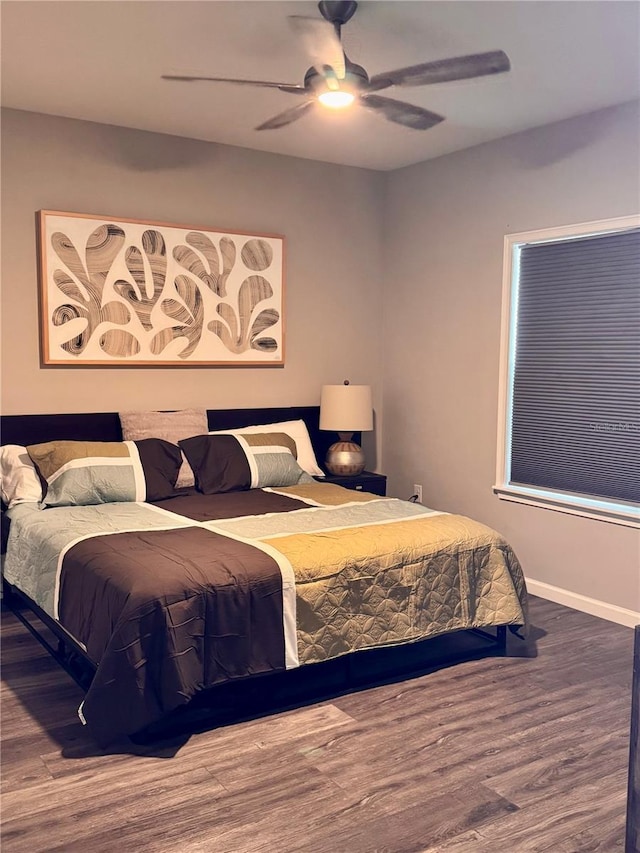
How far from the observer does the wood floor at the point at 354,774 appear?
88.7 inches

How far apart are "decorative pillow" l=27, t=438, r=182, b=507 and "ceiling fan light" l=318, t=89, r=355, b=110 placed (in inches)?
78.4

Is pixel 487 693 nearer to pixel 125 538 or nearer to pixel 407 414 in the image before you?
pixel 125 538

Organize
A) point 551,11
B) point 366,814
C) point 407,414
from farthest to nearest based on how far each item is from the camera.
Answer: point 407,414, point 551,11, point 366,814

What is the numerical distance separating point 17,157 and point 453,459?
308 cm

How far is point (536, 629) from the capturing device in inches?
156

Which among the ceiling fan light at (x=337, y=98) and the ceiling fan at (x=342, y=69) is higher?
the ceiling fan at (x=342, y=69)

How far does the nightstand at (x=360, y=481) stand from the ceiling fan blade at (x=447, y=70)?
2.46 m

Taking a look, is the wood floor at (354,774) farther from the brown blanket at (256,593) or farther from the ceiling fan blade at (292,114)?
the ceiling fan blade at (292,114)

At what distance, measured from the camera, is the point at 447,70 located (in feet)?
9.57

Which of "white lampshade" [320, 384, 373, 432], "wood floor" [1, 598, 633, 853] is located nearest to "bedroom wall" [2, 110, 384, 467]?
"white lampshade" [320, 384, 373, 432]

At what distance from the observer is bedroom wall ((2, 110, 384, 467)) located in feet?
13.8

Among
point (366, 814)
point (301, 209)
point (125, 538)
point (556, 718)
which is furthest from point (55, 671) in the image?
point (301, 209)

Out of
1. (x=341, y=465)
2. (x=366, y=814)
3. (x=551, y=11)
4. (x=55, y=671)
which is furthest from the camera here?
(x=341, y=465)

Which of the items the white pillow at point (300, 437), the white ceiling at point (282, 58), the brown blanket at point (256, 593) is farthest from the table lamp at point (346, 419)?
the white ceiling at point (282, 58)
